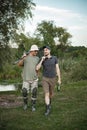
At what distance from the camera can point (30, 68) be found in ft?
43.6

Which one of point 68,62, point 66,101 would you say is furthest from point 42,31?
point 66,101

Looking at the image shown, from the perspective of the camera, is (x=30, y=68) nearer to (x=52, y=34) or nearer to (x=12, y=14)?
(x=12, y=14)

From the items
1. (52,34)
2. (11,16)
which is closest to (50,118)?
(11,16)

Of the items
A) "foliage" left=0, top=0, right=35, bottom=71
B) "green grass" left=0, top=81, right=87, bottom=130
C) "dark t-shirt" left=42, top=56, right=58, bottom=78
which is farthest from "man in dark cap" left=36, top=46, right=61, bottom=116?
"foliage" left=0, top=0, right=35, bottom=71

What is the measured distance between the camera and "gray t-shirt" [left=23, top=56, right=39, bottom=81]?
43.6 ft

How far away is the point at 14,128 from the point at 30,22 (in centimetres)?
1412

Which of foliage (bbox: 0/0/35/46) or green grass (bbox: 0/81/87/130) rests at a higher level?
foliage (bbox: 0/0/35/46)

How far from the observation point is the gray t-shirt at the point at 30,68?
13.3m

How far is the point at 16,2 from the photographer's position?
23.8m

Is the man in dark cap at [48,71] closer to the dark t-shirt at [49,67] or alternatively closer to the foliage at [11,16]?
the dark t-shirt at [49,67]

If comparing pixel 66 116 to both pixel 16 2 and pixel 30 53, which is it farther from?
pixel 16 2

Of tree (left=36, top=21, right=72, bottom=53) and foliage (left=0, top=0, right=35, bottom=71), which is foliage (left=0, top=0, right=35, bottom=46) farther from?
tree (left=36, top=21, right=72, bottom=53)

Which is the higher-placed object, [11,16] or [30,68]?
[11,16]

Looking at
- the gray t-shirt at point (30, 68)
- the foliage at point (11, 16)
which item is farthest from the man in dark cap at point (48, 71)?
the foliage at point (11, 16)
